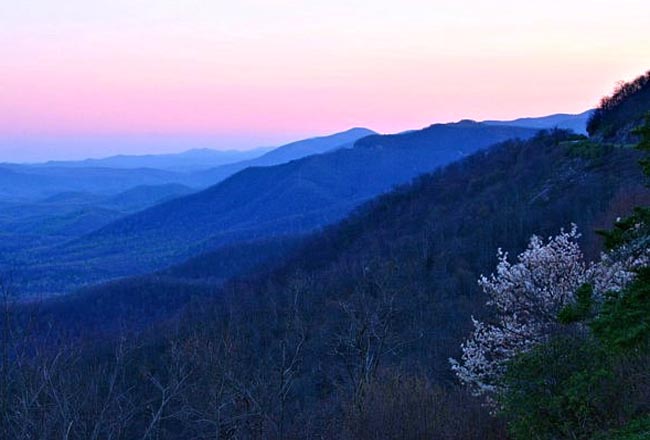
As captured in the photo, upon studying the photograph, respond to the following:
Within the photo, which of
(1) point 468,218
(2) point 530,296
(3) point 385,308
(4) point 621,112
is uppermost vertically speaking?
(4) point 621,112

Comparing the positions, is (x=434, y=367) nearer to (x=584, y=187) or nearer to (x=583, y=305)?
(x=583, y=305)

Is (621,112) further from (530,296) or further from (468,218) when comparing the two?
(530,296)

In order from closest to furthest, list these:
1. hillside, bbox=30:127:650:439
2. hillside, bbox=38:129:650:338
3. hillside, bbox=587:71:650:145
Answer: hillside, bbox=30:127:650:439 → hillside, bbox=38:129:650:338 → hillside, bbox=587:71:650:145

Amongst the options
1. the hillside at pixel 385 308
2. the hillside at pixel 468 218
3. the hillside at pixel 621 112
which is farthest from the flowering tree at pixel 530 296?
the hillside at pixel 621 112

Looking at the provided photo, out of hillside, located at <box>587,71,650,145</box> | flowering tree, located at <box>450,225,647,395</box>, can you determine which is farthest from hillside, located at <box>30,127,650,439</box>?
hillside, located at <box>587,71,650,145</box>

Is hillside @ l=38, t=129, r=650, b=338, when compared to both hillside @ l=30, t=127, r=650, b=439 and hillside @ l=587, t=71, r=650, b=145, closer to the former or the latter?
hillside @ l=30, t=127, r=650, b=439

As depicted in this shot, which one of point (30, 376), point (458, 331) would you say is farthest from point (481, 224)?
point (30, 376)

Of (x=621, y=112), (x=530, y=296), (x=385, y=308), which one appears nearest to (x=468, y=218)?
(x=621, y=112)

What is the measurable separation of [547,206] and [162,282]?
87.3m

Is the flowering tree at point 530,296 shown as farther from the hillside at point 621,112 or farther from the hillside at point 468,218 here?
the hillside at point 621,112

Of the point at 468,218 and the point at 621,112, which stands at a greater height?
the point at 621,112

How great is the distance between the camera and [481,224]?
63688mm

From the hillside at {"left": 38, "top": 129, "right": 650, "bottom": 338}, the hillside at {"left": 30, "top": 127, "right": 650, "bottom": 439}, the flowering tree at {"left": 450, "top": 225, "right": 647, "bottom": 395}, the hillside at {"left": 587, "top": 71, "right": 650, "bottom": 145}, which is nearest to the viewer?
the flowering tree at {"left": 450, "top": 225, "right": 647, "bottom": 395}

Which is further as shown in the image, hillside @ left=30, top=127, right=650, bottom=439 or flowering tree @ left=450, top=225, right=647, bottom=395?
hillside @ left=30, top=127, right=650, bottom=439
